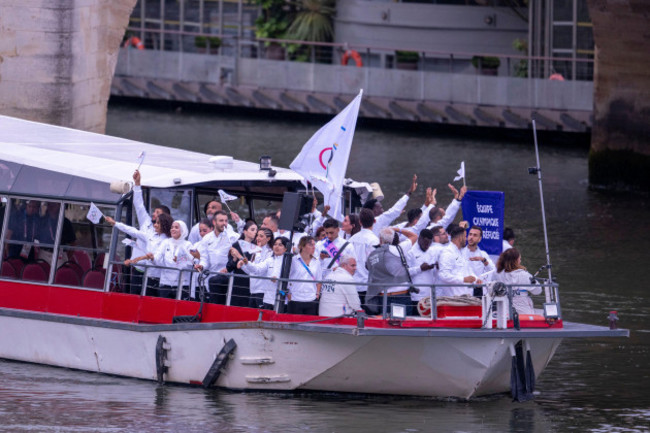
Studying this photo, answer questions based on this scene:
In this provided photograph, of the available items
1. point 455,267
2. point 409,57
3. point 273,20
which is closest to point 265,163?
point 455,267

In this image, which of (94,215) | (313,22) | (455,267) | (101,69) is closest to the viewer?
(455,267)

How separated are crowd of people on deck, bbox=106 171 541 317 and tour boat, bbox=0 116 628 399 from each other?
0.25 metres

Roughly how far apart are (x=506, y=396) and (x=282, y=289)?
282cm

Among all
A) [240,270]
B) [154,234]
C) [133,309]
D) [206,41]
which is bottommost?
[133,309]

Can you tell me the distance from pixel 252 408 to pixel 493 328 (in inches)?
107

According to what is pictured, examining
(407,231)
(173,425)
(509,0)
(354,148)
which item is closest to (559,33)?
(509,0)

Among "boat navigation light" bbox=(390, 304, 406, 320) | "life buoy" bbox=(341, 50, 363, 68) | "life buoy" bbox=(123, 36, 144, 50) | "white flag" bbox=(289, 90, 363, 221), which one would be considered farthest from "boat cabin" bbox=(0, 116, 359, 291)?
Result: "life buoy" bbox=(123, 36, 144, 50)

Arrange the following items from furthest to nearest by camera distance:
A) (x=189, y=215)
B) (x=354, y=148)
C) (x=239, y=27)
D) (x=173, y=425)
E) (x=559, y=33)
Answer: (x=239, y=27)
(x=559, y=33)
(x=354, y=148)
(x=189, y=215)
(x=173, y=425)

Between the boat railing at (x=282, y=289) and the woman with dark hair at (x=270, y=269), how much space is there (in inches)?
2.8

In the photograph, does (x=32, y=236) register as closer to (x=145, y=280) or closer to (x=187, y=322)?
(x=145, y=280)

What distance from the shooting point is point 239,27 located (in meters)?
53.3

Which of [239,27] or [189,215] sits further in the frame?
[239,27]

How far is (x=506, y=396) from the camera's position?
16781 mm

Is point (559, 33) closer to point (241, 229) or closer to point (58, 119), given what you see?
point (58, 119)
